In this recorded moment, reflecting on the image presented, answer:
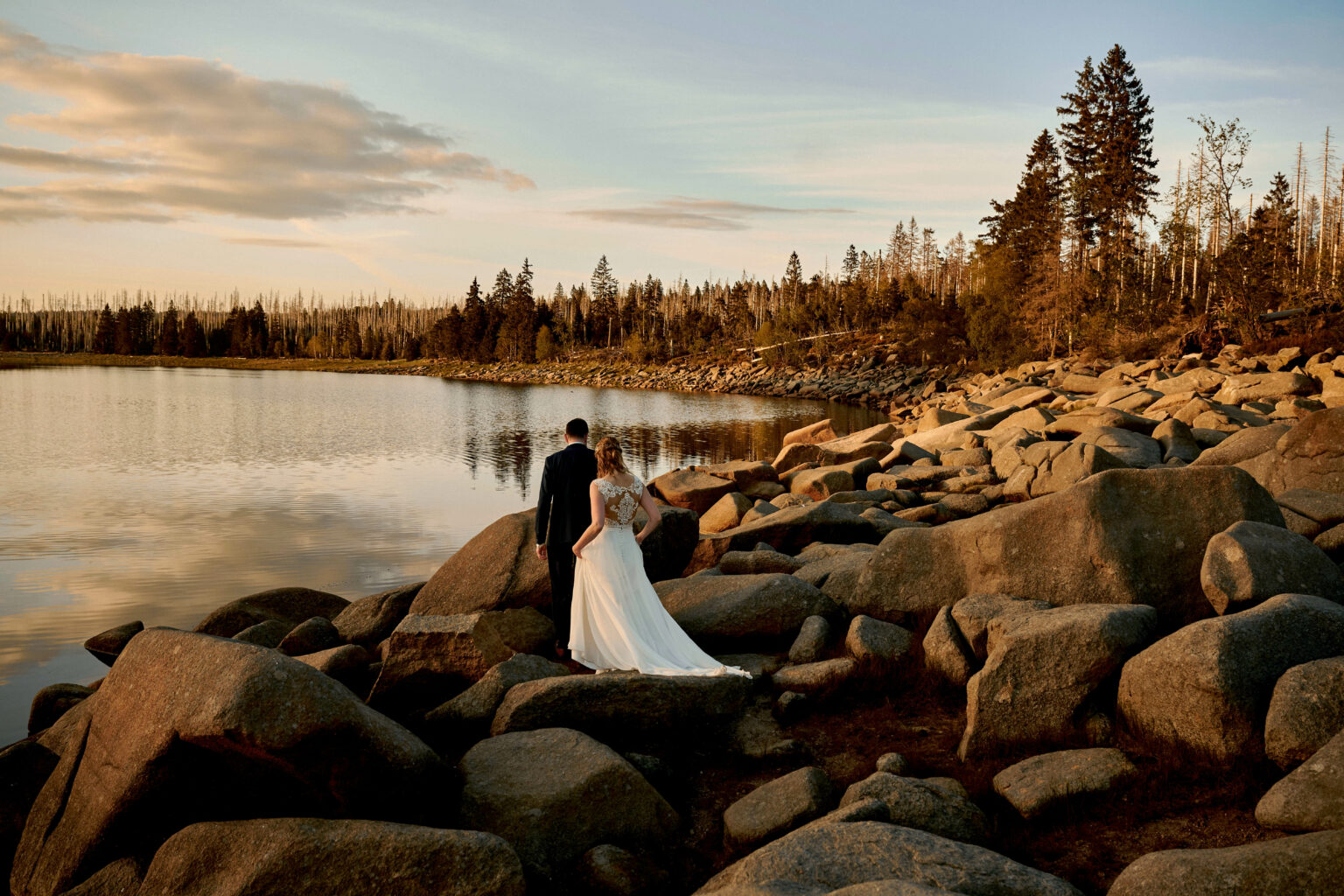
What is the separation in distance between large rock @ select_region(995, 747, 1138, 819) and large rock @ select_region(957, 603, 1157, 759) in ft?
1.49

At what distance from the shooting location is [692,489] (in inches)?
764

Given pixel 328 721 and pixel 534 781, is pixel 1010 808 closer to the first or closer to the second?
pixel 534 781

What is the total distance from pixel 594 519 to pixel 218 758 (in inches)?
172

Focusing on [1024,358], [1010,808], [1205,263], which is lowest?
[1010,808]

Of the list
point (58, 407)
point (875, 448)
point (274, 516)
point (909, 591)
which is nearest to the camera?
point (909, 591)

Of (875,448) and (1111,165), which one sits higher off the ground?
(1111,165)

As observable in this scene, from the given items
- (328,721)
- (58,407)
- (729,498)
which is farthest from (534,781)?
(58,407)

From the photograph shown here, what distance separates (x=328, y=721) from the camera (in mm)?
5352

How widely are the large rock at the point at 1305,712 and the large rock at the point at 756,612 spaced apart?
4333mm

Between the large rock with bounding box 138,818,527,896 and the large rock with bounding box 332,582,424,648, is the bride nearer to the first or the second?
the large rock with bounding box 332,582,424,648

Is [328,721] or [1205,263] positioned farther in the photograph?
[1205,263]

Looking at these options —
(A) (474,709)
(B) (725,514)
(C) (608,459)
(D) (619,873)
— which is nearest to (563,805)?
(D) (619,873)

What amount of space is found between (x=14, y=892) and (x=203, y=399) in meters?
60.0

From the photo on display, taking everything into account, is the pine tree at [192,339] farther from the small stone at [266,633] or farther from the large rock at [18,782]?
the large rock at [18,782]
